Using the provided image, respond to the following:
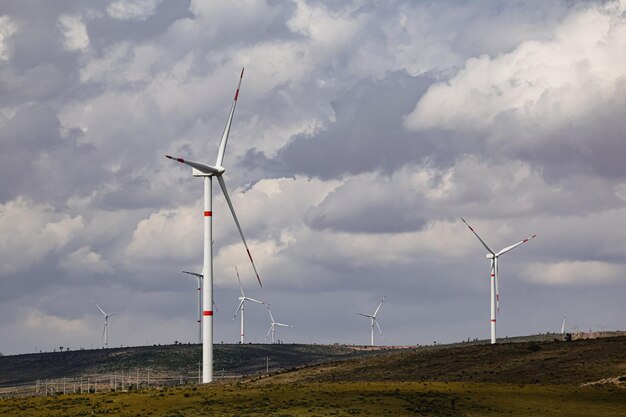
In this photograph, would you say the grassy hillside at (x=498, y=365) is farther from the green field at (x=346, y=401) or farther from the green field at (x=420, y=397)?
the green field at (x=346, y=401)

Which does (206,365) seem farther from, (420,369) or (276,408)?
(420,369)

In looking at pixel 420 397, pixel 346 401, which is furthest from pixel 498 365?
pixel 346 401

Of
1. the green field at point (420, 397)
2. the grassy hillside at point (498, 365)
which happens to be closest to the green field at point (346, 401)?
the green field at point (420, 397)

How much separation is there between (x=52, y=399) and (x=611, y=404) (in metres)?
63.5

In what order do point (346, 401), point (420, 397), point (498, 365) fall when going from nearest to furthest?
point (346, 401) → point (420, 397) → point (498, 365)

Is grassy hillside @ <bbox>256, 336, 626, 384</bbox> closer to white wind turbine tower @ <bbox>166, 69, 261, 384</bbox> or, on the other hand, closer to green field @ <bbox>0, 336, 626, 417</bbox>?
green field @ <bbox>0, 336, 626, 417</bbox>

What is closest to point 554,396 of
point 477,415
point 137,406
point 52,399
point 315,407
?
point 477,415

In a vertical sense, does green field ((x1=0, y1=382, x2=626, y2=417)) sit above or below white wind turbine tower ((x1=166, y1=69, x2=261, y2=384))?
below

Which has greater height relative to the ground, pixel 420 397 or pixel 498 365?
pixel 498 365

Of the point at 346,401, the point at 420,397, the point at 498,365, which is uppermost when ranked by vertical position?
the point at 498,365

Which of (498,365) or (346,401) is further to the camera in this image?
(498,365)

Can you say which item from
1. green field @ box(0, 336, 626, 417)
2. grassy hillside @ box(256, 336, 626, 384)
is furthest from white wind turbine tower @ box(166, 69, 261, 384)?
grassy hillside @ box(256, 336, 626, 384)

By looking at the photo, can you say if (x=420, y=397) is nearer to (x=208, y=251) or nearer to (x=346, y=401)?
(x=346, y=401)

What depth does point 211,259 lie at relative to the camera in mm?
130625
